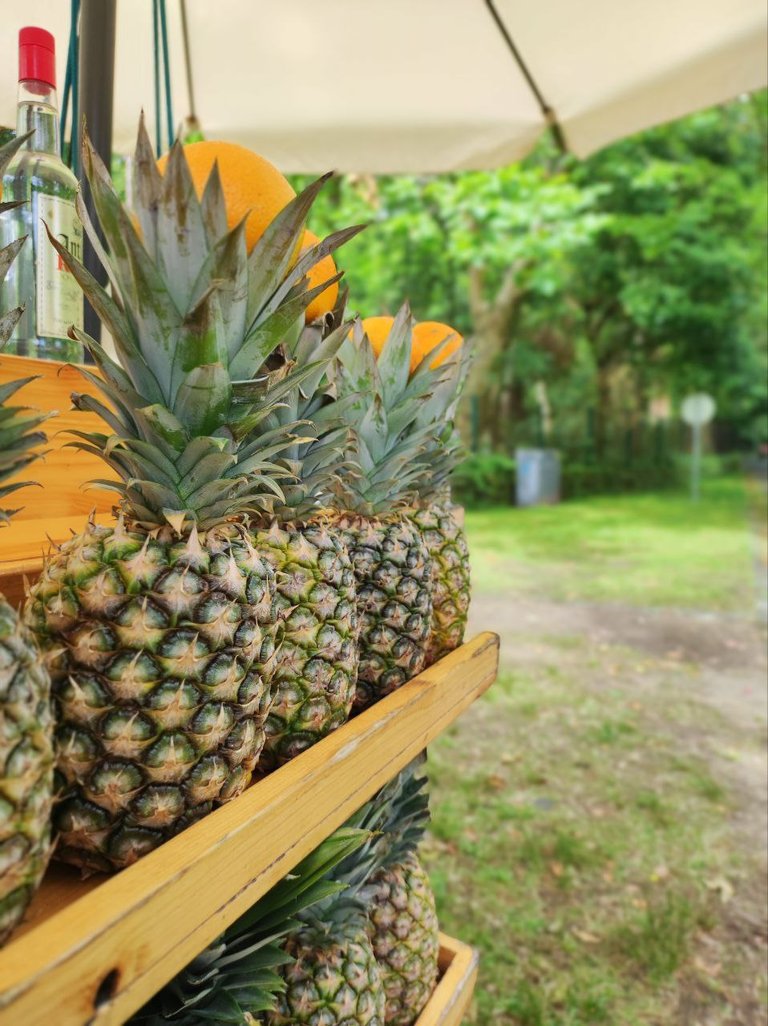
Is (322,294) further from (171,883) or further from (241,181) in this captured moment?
(171,883)

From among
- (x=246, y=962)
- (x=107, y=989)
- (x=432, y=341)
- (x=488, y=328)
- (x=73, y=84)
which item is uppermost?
(x=488, y=328)

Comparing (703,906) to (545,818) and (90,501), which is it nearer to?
(545,818)

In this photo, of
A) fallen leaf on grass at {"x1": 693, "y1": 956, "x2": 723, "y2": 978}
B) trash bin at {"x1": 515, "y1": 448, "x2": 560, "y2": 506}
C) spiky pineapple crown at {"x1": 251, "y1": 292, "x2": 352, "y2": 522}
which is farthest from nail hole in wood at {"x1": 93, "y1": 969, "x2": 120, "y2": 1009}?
trash bin at {"x1": 515, "y1": 448, "x2": 560, "y2": 506}

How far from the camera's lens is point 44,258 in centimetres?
121

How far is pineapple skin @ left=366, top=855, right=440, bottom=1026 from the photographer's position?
1457 mm

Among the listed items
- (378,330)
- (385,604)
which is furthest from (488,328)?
(385,604)

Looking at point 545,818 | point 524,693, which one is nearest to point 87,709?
point 545,818

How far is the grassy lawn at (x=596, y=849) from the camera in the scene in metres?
2.56

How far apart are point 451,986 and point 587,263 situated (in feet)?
59.9

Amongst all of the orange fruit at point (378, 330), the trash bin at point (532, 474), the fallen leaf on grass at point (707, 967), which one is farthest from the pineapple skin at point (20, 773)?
the trash bin at point (532, 474)

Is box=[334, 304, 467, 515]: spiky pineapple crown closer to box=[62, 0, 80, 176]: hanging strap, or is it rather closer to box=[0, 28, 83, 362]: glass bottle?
box=[0, 28, 83, 362]: glass bottle

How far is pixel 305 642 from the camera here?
0.93 metres

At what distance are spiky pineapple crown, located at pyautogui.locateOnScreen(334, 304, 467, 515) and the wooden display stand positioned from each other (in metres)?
0.37

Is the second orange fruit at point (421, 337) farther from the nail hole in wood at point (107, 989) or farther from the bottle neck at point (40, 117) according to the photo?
the nail hole in wood at point (107, 989)
